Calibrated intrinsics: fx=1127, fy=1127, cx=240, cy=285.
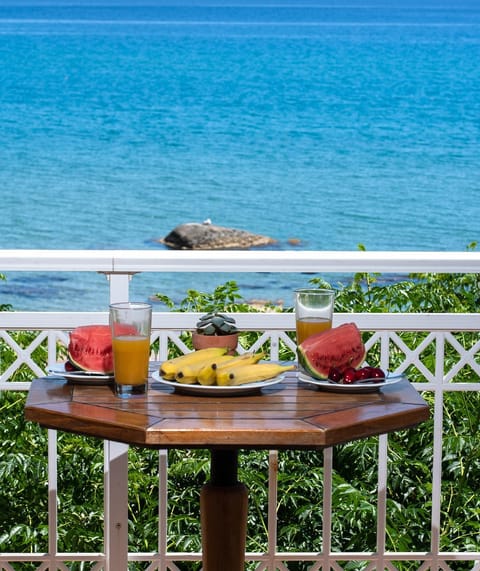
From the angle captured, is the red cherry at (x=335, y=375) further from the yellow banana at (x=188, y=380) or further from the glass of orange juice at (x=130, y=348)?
the glass of orange juice at (x=130, y=348)

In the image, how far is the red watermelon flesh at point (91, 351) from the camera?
238cm

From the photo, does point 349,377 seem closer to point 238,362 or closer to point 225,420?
point 238,362

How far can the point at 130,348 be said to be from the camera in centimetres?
224

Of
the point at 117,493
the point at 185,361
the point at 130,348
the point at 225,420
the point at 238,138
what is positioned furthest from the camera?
the point at 238,138

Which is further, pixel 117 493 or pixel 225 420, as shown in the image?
pixel 117 493

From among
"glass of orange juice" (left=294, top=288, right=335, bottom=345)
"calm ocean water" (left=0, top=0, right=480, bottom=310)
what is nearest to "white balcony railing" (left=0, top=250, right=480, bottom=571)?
"glass of orange juice" (left=294, top=288, right=335, bottom=345)

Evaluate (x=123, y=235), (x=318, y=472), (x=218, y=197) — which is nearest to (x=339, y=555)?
(x=318, y=472)

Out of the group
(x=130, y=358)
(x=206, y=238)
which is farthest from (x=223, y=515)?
(x=206, y=238)

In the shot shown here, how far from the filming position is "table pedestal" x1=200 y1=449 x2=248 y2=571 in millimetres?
2420

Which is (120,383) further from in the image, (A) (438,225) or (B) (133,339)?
(A) (438,225)

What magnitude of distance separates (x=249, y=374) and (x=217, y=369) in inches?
2.7

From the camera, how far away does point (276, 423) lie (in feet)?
6.82

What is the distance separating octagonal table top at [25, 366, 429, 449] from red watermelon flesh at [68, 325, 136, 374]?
46 millimetres

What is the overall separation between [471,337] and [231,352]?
6.28 ft
